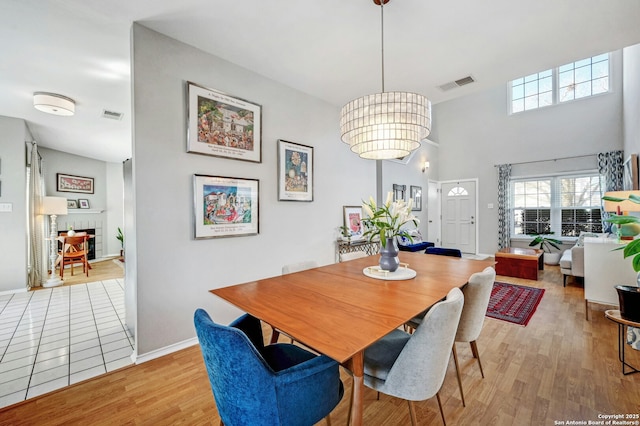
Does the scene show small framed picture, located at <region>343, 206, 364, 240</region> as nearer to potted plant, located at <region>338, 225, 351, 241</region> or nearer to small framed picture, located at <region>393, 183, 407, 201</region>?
potted plant, located at <region>338, 225, 351, 241</region>

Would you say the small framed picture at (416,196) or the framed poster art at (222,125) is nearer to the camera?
the framed poster art at (222,125)

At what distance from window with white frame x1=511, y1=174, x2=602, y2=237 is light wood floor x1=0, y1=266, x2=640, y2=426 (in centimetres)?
449

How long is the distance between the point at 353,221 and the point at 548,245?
194 inches

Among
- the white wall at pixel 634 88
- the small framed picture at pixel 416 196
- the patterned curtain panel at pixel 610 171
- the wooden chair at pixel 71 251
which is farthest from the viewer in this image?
the small framed picture at pixel 416 196

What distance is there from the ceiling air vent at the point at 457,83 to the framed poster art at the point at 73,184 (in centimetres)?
738

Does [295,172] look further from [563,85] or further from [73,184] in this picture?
[563,85]

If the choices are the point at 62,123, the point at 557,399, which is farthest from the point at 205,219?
the point at 62,123

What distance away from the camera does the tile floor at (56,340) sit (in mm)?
1899

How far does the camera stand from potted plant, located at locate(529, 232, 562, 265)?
5.50 meters

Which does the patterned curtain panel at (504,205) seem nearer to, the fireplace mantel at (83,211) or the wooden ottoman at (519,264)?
the wooden ottoman at (519,264)

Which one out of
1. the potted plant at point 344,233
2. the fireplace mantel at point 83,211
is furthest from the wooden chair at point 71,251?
the potted plant at point 344,233

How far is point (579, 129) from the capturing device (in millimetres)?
5457

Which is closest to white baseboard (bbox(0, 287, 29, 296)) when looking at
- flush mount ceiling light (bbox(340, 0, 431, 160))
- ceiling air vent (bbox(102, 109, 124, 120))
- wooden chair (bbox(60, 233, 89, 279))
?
wooden chair (bbox(60, 233, 89, 279))

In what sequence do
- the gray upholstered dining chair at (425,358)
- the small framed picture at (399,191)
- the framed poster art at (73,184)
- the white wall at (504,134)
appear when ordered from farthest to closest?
the small framed picture at (399,191), the framed poster art at (73,184), the white wall at (504,134), the gray upholstered dining chair at (425,358)
